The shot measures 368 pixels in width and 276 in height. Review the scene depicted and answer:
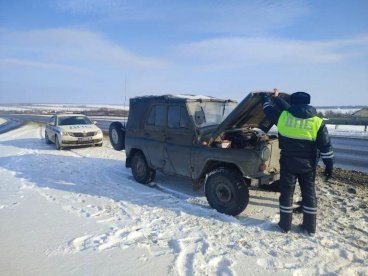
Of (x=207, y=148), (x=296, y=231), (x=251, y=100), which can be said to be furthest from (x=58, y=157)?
(x=296, y=231)

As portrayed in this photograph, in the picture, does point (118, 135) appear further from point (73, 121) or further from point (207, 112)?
point (73, 121)

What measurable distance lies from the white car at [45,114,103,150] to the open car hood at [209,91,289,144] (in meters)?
9.03

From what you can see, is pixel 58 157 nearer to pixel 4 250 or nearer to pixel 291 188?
pixel 4 250

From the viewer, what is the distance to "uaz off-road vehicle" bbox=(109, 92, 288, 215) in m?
5.68

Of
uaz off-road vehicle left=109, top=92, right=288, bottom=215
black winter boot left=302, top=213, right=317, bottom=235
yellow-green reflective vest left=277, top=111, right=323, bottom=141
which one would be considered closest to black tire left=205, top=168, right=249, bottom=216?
uaz off-road vehicle left=109, top=92, right=288, bottom=215

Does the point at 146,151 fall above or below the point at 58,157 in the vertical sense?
above

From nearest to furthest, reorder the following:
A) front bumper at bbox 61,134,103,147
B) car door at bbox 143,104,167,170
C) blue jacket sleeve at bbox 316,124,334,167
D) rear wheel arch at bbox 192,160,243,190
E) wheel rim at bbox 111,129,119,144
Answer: blue jacket sleeve at bbox 316,124,334,167
rear wheel arch at bbox 192,160,243,190
car door at bbox 143,104,167,170
wheel rim at bbox 111,129,119,144
front bumper at bbox 61,134,103,147

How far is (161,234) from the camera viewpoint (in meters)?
4.90

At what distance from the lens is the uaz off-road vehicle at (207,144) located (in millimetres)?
5684

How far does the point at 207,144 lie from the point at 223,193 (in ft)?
3.06

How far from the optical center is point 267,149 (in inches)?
220

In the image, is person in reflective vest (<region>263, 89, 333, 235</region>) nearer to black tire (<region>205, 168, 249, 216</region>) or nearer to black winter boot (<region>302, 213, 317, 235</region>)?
black winter boot (<region>302, 213, 317, 235</region>)

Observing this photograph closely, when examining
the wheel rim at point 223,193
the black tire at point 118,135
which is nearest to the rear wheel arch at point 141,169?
the black tire at point 118,135

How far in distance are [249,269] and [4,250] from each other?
10.1 feet
